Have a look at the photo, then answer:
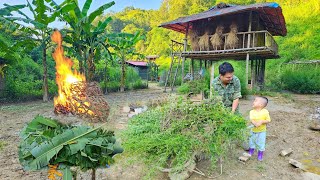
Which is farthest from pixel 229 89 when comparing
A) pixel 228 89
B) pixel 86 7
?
pixel 86 7

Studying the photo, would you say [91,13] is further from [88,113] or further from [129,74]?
[129,74]

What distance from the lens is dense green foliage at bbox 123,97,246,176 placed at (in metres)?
2.79

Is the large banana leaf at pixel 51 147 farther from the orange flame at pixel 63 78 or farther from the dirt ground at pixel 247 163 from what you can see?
the orange flame at pixel 63 78

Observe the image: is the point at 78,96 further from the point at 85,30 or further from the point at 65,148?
the point at 65,148

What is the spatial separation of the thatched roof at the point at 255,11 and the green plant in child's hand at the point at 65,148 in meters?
10.4

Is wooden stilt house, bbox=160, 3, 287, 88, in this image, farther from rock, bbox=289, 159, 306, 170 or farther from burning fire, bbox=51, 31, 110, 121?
rock, bbox=289, 159, 306, 170

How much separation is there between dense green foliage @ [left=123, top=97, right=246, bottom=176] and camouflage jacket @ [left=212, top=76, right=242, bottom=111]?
2.31ft

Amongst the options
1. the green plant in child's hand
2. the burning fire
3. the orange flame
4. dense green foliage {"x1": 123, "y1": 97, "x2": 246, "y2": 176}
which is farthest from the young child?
the orange flame

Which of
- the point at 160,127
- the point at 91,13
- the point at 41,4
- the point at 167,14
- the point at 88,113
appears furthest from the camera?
the point at 167,14

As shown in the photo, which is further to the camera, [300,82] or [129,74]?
[129,74]

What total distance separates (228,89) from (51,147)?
292 centimetres

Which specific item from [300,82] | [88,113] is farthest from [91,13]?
[300,82]

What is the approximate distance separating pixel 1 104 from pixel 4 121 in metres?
3.96

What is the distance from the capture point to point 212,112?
3.15 meters
